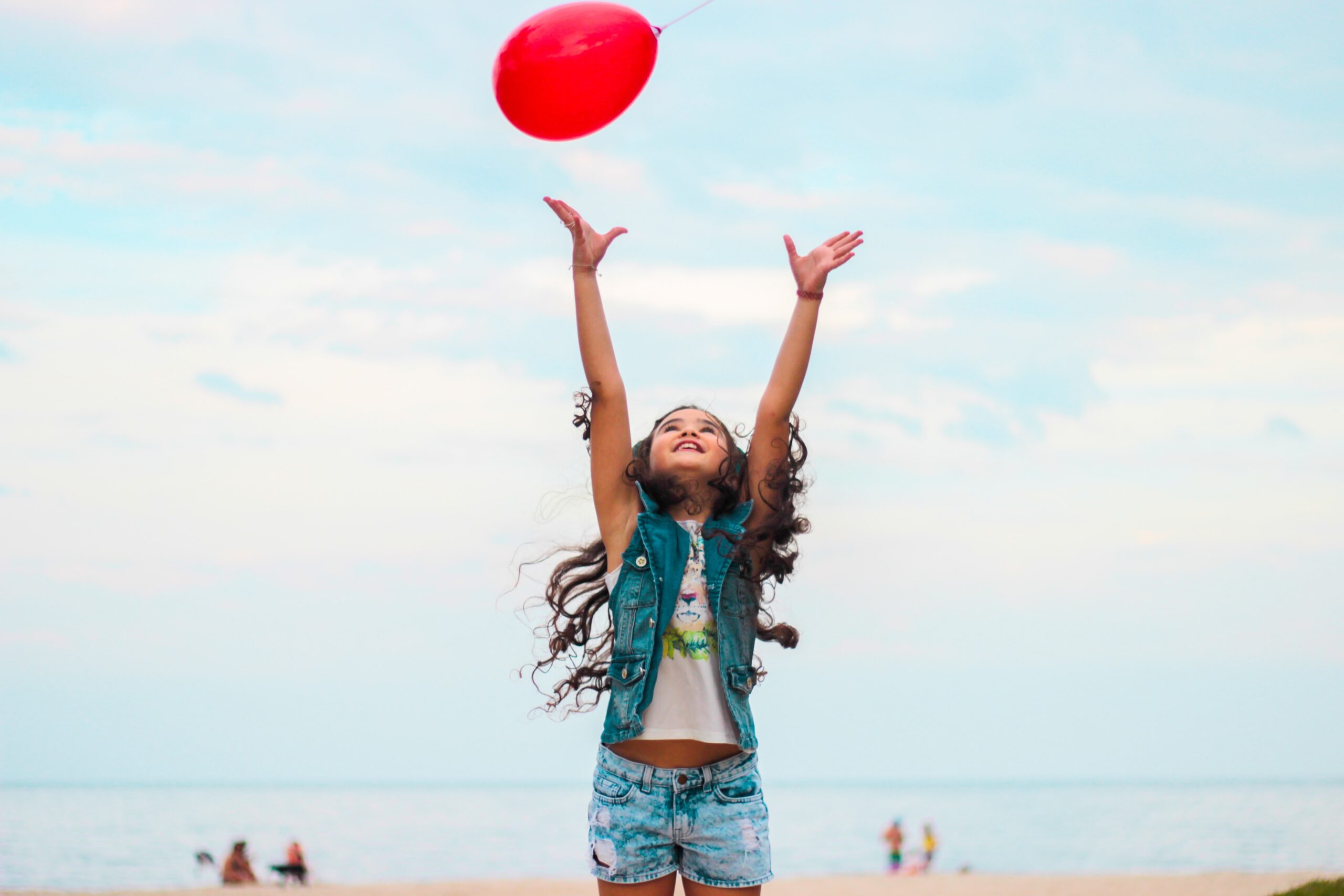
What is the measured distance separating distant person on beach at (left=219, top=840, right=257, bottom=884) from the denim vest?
10327mm

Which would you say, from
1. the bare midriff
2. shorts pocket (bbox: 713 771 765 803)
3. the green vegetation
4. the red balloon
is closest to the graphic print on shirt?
the bare midriff

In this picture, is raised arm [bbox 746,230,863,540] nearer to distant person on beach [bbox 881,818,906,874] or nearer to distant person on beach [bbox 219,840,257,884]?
distant person on beach [bbox 219,840,257,884]

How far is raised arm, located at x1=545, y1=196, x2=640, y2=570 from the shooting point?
3594 millimetres

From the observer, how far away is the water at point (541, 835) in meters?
24.2

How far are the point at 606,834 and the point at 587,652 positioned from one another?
2.07 ft

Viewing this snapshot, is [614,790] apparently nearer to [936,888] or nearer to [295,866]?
[936,888]

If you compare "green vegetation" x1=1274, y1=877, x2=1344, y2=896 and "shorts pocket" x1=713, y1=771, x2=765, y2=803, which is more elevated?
"shorts pocket" x1=713, y1=771, x2=765, y2=803

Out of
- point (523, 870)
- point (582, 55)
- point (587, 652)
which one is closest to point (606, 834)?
point (587, 652)

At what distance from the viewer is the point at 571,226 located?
366 cm

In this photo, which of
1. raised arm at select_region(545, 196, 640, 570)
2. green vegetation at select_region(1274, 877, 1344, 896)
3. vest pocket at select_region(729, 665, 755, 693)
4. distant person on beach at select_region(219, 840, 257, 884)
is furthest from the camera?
distant person on beach at select_region(219, 840, 257, 884)

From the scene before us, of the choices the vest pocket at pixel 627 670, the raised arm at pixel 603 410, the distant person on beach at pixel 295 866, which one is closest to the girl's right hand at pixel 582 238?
the raised arm at pixel 603 410

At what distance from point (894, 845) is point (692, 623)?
15103 millimetres

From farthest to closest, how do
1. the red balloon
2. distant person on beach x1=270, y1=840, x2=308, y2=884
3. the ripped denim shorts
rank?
distant person on beach x1=270, y1=840, x2=308, y2=884
the red balloon
the ripped denim shorts

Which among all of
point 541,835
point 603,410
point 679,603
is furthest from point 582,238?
point 541,835
